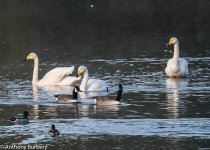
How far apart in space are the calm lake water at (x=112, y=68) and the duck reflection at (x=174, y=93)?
3cm

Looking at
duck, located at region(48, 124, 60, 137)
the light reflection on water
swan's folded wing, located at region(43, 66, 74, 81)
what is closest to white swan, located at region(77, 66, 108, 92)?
swan's folded wing, located at region(43, 66, 74, 81)

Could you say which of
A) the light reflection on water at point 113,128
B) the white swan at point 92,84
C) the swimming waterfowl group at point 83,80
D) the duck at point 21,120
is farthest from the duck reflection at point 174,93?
the duck at point 21,120

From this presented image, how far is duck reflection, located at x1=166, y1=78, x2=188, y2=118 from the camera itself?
24.6 metres

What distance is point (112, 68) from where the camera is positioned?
1316 inches

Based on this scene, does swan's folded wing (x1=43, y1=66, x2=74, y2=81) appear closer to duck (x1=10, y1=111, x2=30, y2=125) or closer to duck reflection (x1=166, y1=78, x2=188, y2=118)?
duck reflection (x1=166, y1=78, x2=188, y2=118)

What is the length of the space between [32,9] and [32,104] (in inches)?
1240

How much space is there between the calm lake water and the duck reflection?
0.03m

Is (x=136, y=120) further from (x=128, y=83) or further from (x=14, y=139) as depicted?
(x=128, y=83)

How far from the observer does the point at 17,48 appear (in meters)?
41.6

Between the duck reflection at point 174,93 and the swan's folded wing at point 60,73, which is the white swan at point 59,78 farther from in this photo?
the duck reflection at point 174,93

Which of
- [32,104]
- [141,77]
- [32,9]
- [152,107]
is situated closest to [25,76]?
[141,77]

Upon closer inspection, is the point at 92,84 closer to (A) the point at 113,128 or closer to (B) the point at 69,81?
(B) the point at 69,81

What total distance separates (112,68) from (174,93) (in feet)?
19.4

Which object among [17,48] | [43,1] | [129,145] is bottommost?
[129,145]
